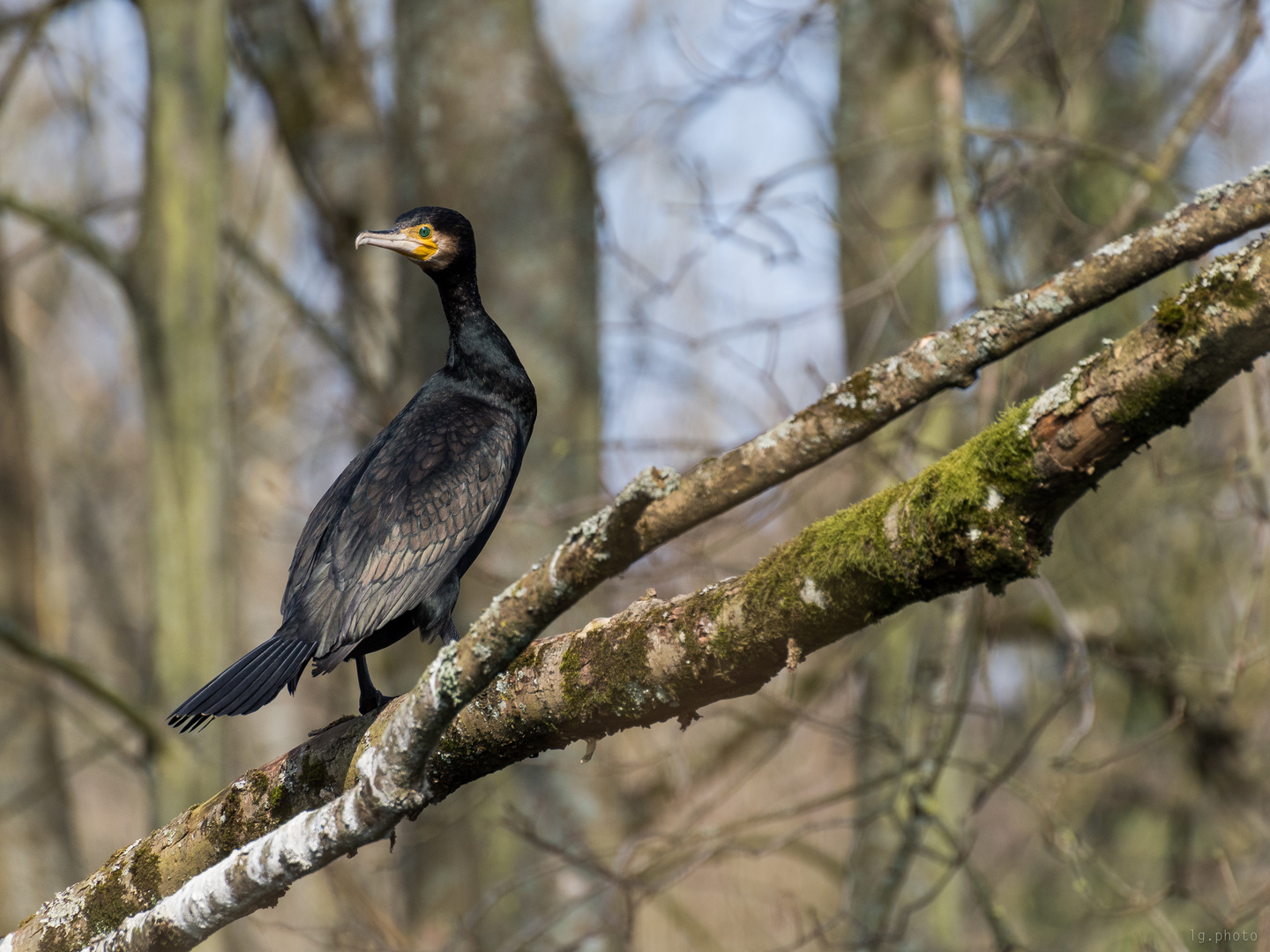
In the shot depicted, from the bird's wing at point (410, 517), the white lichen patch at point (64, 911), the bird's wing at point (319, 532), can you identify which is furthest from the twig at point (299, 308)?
the white lichen patch at point (64, 911)

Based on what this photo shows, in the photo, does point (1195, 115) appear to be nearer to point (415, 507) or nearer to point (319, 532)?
point (415, 507)

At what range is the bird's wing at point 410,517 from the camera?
3.37 metres

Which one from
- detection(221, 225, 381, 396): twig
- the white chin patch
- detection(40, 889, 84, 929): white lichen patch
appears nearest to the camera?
detection(40, 889, 84, 929): white lichen patch

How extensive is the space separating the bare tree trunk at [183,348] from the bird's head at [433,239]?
2.21 metres

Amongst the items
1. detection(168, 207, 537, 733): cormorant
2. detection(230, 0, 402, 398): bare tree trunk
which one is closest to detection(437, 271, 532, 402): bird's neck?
detection(168, 207, 537, 733): cormorant

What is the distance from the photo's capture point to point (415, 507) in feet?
11.7

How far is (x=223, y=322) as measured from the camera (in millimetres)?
6008

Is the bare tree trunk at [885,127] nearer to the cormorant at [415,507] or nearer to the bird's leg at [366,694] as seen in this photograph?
the cormorant at [415,507]

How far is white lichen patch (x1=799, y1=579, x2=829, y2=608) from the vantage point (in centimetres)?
206

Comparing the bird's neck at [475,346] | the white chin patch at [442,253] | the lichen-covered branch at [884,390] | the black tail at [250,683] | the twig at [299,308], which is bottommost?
the lichen-covered branch at [884,390]

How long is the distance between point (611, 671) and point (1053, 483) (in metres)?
0.98

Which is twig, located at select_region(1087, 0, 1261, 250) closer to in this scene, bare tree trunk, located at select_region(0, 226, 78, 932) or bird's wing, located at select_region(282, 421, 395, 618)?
bird's wing, located at select_region(282, 421, 395, 618)

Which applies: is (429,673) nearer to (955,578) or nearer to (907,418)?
(955,578)

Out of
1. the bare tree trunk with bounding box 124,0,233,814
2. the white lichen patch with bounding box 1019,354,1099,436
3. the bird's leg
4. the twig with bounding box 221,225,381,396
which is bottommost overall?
the white lichen patch with bounding box 1019,354,1099,436
